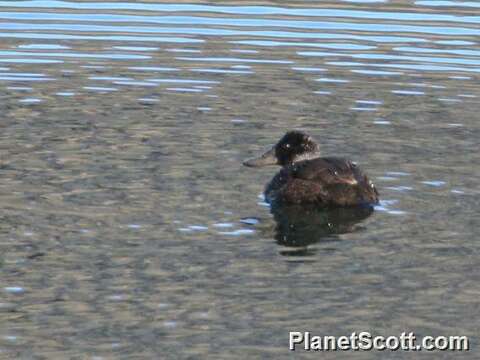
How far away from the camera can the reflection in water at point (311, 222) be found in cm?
1291

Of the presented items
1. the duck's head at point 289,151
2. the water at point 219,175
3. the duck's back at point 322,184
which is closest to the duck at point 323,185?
the duck's back at point 322,184

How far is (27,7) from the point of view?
79.2ft

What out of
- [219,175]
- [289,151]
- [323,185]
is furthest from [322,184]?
[289,151]

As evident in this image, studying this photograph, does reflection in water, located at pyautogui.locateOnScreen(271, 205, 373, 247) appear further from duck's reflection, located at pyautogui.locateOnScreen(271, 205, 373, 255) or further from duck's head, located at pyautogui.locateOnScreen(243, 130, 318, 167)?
duck's head, located at pyautogui.locateOnScreen(243, 130, 318, 167)

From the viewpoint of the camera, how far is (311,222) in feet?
44.7

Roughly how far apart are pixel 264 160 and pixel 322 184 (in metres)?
1.05

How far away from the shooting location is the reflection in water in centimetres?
1291

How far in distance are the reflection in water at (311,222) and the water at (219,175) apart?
0.07 metres

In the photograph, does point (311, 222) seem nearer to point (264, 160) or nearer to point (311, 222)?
point (311, 222)

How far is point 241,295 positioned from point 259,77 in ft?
29.6

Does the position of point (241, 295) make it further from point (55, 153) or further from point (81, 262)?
point (55, 153)

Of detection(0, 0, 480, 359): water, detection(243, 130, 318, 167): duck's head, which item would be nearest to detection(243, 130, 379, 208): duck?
detection(0, 0, 480, 359): water

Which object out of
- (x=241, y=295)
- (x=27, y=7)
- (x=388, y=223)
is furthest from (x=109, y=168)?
(x=27, y=7)

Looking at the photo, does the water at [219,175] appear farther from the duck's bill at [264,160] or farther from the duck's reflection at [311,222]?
the duck's bill at [264,160]
